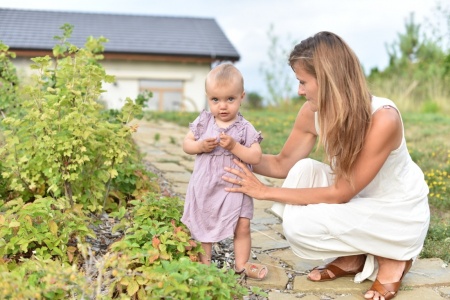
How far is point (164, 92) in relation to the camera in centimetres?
1962

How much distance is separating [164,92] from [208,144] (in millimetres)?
16650

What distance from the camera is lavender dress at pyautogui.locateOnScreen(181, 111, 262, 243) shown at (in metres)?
3.29

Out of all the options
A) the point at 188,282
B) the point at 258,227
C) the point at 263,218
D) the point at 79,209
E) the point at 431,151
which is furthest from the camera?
the point at 431,151

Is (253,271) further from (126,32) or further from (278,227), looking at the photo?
(126,32)

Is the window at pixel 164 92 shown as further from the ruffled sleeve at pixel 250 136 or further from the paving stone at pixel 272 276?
the ruffled sleeve at pixel 250 136

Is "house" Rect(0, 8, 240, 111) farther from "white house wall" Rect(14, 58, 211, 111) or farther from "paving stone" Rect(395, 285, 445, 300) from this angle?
"paving stone" Rect(395, 285, 445, 300)

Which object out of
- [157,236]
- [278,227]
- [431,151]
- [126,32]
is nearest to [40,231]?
[157,236]

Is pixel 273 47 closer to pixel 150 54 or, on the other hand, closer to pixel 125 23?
pixel 150 54

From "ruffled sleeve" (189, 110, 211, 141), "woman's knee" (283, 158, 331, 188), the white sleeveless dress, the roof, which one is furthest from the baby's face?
the roof

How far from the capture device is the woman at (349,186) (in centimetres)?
312

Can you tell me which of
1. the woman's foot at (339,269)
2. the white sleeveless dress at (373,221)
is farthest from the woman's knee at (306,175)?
the woman's foot at (339,269)

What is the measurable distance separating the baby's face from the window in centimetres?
1598

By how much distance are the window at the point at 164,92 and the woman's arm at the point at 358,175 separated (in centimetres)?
1594

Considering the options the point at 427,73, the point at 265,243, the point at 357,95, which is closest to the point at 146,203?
the point at 265,243
